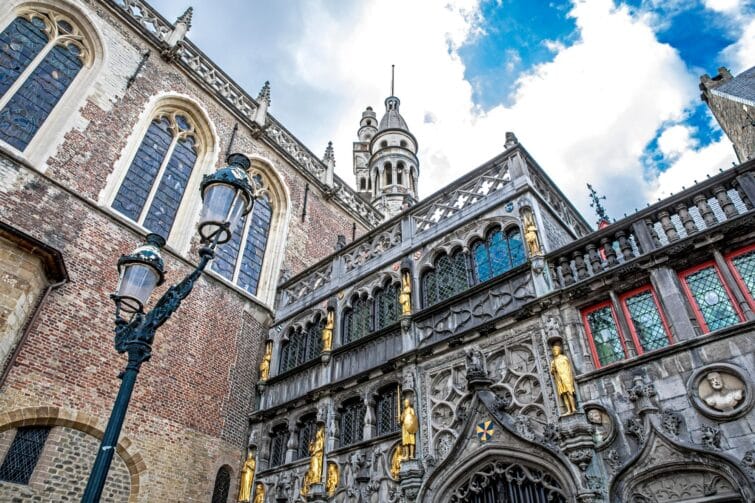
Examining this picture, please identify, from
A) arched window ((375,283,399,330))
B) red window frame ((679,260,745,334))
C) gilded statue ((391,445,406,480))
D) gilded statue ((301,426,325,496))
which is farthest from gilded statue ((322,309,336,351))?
red window frame ((679,260,745,334))

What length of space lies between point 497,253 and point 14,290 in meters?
9.37

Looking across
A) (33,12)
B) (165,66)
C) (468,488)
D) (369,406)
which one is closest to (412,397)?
(369,406)

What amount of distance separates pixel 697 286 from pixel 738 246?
0.81 meters

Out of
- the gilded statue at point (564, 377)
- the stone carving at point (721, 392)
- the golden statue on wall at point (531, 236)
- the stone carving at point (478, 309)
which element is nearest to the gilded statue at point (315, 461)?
the stone carving at point (478, 309)

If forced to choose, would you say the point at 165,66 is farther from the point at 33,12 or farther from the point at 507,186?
the point at 507,186

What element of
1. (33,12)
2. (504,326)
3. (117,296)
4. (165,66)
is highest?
(165,66)

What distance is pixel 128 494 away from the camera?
35.3ft

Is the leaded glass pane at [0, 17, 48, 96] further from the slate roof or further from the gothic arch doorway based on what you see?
the slate roof

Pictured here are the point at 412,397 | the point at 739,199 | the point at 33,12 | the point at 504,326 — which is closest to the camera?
the point at 739,199

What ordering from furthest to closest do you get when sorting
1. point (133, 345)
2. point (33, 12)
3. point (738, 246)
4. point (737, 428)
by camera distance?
point (33, 12)
point (738, 246)
point (737, 428)
point (133, 345)

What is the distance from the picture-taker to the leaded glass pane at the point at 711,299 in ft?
23.6

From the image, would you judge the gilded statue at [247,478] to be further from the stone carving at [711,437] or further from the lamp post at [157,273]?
the stone carving at [711,437]

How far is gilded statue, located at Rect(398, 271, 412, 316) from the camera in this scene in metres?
11.2

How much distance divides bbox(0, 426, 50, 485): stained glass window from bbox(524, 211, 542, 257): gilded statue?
10177 mm
